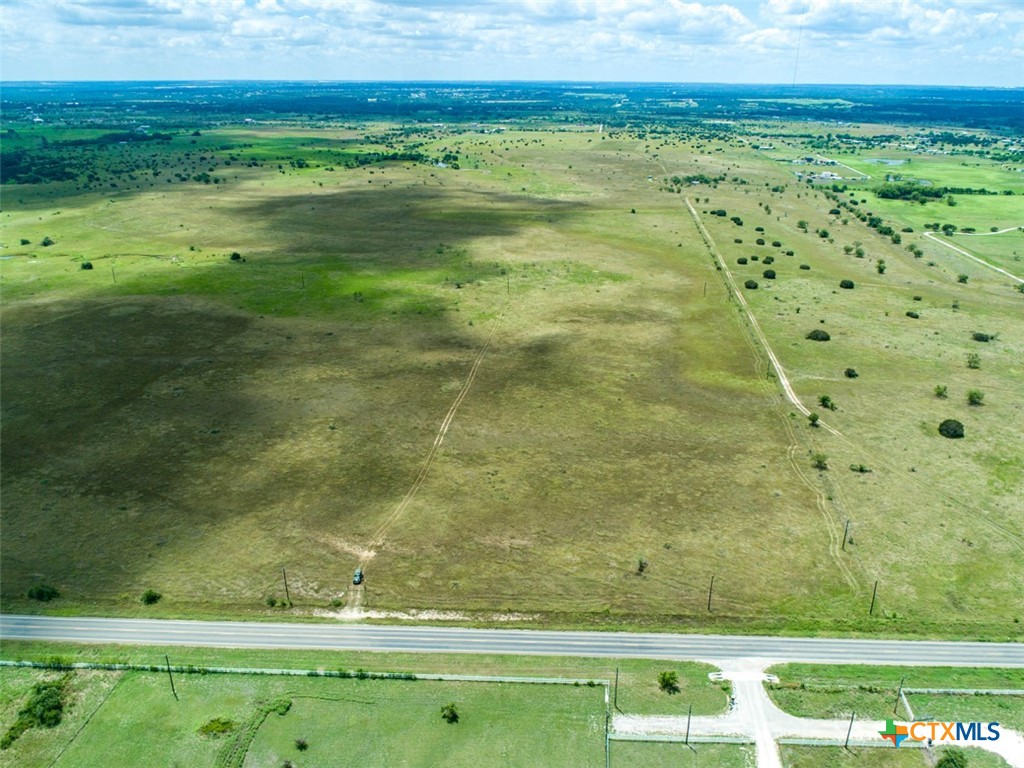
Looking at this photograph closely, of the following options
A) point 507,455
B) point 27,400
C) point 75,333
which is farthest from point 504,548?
point 75,333

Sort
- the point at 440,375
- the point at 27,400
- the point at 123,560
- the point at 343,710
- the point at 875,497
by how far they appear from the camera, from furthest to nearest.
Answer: the point at 440,375 → the point at 27,400 → the point at 875,497 → the point at 123,560 → the point at 343,710

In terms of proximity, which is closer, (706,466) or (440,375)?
(706,466)

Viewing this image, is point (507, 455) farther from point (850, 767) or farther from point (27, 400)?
point (27, 400)

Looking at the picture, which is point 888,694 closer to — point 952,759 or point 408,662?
point 952,759

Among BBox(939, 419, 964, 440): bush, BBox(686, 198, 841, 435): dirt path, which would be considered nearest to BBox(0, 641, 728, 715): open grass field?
BBox(686, 198, 841, 435): dirt path

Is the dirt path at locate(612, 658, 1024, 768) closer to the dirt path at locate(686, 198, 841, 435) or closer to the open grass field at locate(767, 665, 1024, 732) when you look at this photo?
the open grass field at locate(767, 665, 1024, 732)

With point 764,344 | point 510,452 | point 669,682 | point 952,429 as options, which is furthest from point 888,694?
point 764,344

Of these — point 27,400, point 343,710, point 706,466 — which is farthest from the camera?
point 27,400

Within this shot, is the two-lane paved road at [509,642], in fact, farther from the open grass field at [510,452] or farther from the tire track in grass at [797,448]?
the tire track in grass at [797,448]
